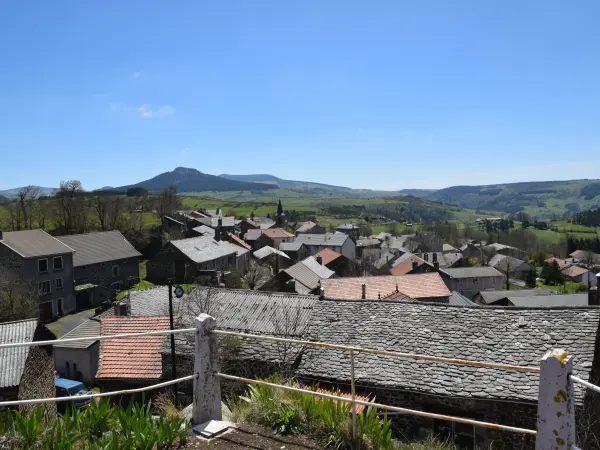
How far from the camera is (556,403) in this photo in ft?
12.1

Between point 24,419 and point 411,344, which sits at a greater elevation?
point 24,419

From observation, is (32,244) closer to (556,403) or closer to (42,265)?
(42,265)

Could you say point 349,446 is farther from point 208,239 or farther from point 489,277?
point 489,277

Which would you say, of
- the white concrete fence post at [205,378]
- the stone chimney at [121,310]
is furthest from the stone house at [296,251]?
the white concrete fence post at [205,378]

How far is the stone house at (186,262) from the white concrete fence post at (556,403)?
54996 mm

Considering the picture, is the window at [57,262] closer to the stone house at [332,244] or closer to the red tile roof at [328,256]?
the red tile roof at [328,256]

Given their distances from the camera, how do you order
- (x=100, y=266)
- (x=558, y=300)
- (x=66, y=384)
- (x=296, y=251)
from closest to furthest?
1. (x=66, y=384)
2. (x=558, y=300)
3. (x=100, y=266)
4. (x=296, y=251)

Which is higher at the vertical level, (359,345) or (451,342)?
(451,342)

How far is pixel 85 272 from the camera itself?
5425 centimetres

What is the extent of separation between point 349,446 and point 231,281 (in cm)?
4587

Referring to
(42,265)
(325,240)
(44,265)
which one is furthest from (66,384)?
(325,240)

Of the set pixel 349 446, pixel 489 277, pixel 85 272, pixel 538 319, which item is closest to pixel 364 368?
Result: pixel 538 319

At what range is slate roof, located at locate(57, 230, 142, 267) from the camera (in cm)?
5526

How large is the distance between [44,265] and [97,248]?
35.3 feet
